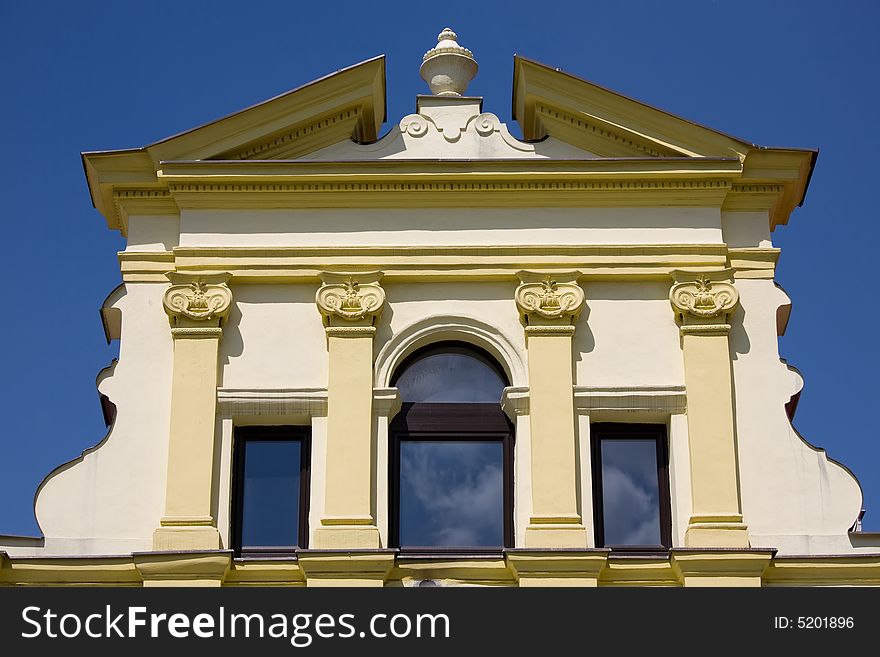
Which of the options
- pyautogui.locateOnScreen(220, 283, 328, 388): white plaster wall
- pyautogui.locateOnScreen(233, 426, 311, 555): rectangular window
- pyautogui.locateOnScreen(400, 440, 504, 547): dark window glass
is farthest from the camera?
pyautogui.locateOnScreen(220, 283, 328, 388): white plaster wall

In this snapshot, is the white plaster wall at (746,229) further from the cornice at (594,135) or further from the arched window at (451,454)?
the arched window at (451,454)

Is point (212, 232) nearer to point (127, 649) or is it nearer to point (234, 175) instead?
point (234, 175)

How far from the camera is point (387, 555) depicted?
1875 centimetres

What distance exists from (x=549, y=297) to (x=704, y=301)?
1606 mm

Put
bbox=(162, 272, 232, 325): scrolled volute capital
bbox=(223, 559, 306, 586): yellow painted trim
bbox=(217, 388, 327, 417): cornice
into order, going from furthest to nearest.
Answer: bbox=(162, 272, 232, 325): scrolled volute capital < bbox=(217, 388, 327, 417): cornice < bbox=(223, 559, 306, 586): yellow painted trim

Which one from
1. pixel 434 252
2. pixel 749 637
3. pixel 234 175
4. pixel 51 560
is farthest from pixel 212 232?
pixel 749 637

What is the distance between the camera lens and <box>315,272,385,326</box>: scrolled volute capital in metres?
20.0

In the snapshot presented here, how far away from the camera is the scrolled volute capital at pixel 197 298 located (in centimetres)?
2005

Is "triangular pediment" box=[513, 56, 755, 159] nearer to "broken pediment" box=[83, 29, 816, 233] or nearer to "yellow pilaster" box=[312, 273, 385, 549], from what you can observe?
"broken pediment" box=[83, 29, 816, 233]

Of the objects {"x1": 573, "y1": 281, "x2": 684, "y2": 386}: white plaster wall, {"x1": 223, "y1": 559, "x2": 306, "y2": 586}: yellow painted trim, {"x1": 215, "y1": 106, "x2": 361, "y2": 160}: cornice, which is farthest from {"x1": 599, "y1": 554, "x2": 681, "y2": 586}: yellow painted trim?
{"x1": 215, "y1": 106, "x2": 361, "y2": 160}: cornice

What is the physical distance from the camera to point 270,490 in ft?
64.7

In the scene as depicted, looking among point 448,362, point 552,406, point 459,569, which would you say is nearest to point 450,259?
point 448,362

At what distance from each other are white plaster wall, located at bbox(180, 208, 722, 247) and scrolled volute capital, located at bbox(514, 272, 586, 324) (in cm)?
46

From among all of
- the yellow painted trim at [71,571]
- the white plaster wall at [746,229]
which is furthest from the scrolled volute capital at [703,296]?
the yellow painted trim at [71,571]
